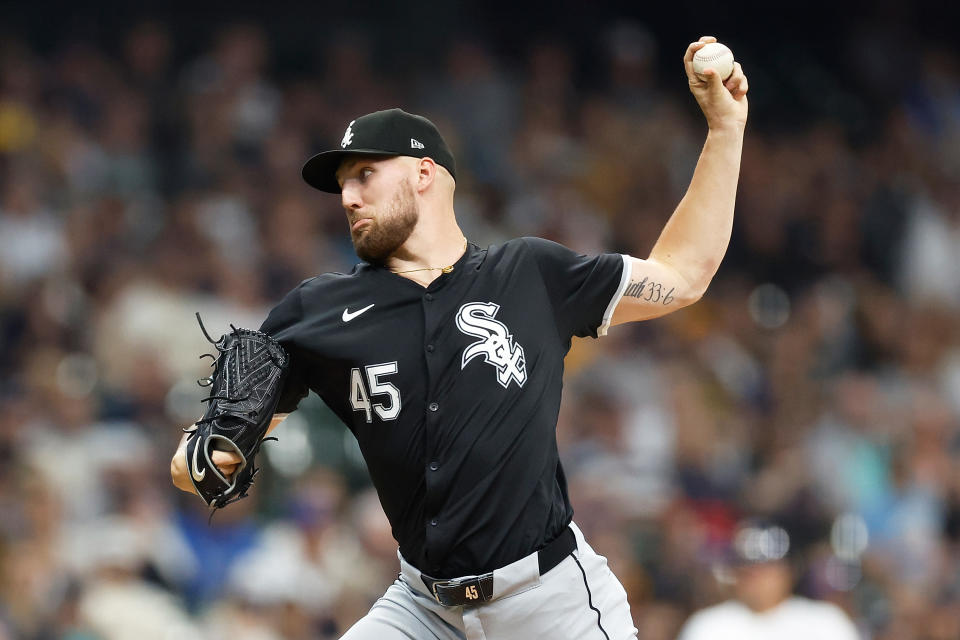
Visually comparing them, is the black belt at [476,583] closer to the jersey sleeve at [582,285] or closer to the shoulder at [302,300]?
the jersey sleeve at [582,285]

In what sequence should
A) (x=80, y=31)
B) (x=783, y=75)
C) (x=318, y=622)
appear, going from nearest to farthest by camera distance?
1. (x=318, y=622)
2. (x=80, y=31)
3. (x=783, y=75)

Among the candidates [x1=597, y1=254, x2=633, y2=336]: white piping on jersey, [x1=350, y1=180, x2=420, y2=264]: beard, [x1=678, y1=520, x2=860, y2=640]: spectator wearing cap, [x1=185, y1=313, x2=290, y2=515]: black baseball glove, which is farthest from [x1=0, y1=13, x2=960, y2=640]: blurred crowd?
[x1=350, y1=180, x2=420, y2=264]: beard

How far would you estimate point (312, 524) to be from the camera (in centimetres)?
717

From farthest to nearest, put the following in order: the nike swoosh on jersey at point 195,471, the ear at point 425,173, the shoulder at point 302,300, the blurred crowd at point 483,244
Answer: the blurred crowd at point 483,244, the ear at point 425,173, the shoulder at point 302,300, the nike swoosh on jersey at point 195,471

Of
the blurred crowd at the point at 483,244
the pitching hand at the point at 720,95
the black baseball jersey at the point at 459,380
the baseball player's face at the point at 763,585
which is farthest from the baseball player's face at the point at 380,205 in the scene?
the blurred crowd at the point at 483,244

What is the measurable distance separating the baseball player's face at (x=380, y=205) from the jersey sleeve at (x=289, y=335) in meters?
0.23

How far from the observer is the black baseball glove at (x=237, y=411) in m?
3.29

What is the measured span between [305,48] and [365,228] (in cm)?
746

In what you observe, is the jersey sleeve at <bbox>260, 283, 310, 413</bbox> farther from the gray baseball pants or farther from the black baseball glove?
the gray baseball pants

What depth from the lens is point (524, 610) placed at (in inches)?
133

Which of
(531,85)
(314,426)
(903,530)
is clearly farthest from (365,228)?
(531,85)

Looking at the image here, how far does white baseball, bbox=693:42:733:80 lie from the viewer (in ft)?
11.7

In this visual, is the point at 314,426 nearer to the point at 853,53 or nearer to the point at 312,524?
the point at 312,524

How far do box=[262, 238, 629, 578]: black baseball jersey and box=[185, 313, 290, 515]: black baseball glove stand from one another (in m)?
0.11
